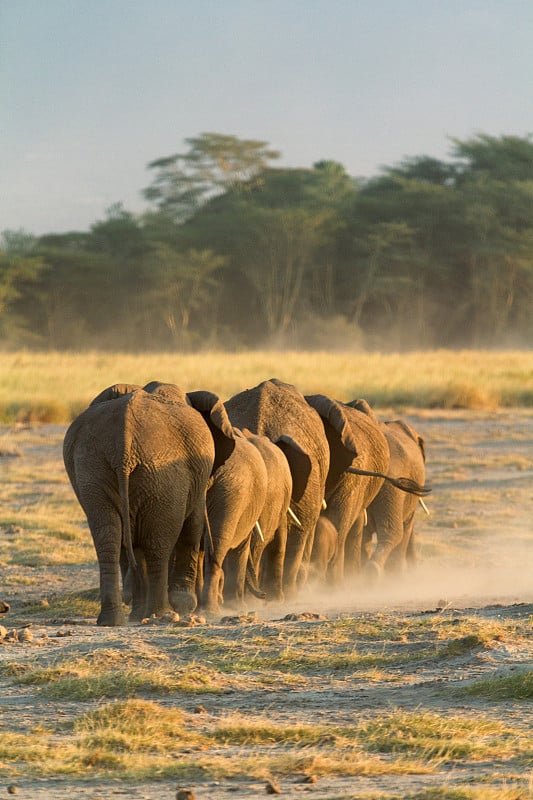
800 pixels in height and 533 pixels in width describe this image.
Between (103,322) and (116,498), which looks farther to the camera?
(103,322)

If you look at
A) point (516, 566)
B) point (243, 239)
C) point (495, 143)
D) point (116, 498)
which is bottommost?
point (516, 566)

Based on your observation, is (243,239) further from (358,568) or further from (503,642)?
(503,642)

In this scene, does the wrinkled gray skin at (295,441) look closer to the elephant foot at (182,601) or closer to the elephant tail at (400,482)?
the elephant tail at (400,482)

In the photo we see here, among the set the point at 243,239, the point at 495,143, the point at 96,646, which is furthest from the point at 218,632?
the point at 495,143

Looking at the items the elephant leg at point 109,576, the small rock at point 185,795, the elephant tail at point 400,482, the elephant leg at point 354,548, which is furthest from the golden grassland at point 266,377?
the small rock at point 185,795

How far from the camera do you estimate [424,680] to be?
6.38 metres

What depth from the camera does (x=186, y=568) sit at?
29.0ft

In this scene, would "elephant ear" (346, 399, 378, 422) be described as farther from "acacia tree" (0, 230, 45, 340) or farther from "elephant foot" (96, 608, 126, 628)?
"acacia tree" (0, 230, 45, 340)

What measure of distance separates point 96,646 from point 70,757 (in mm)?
1880

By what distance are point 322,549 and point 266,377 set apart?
20081mm

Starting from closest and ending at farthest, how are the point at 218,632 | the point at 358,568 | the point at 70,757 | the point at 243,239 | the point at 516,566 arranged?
the point at 70,757
the point at 218,632
the point at 358,568
the point at 516,566
the point at 243,239

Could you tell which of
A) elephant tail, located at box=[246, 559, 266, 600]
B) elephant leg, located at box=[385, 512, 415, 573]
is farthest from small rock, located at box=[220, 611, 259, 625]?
elephant leg, located at box=[385, 512, 415, 573]

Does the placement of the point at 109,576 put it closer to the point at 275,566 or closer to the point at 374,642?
the point at 374,642

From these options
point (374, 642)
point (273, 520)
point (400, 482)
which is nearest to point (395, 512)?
point (400, 482)
